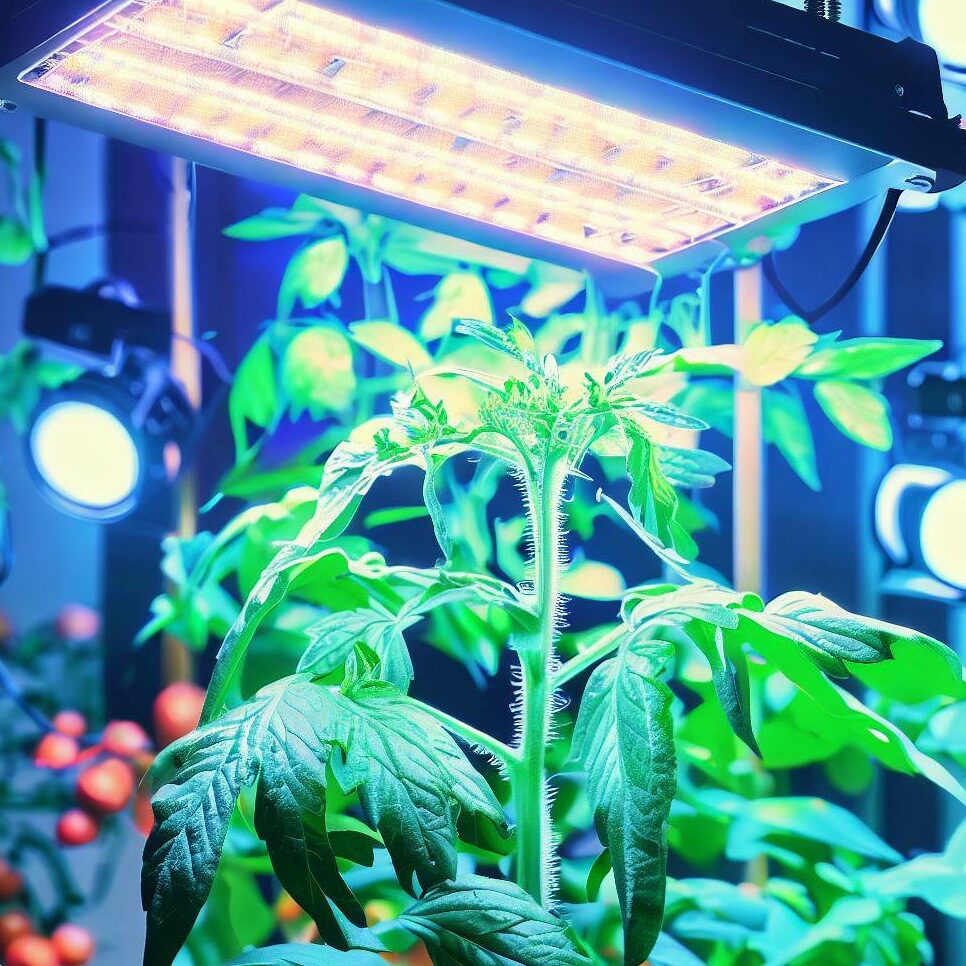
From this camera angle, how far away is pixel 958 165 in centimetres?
73

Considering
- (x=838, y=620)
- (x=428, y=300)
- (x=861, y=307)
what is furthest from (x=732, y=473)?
(x=838, y=620)

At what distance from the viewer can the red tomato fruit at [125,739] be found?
1034 millimetres

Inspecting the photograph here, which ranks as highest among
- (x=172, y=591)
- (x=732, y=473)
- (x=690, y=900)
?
(x=732, y=473)

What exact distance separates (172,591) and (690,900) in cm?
68

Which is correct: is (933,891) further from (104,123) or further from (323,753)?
(104,123)

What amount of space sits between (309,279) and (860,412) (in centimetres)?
67

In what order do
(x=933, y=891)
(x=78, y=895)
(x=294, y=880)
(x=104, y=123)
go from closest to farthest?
(x=294, y=880) < (x=104, y=123) < (x=78, y=895) < (x=933, y=891)

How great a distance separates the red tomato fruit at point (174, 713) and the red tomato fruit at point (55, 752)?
8 cm

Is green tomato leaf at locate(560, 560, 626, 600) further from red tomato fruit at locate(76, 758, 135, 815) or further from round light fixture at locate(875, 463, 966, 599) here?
red tomato fruit at locate(76, 758, 135, 815)

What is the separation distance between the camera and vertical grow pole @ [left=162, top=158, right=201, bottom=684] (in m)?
1.08

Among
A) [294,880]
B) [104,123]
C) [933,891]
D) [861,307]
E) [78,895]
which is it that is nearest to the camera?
[294,880]

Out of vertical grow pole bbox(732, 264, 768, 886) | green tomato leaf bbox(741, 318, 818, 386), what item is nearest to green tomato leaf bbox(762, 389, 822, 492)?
vertical grow pole bbox(732, 264, 768, 886)

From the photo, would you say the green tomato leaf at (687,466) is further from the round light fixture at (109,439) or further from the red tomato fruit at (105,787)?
the red tomato fruit at (105,787)

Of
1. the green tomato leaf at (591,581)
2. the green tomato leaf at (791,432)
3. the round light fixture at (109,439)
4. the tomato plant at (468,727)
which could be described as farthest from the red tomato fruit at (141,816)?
the green tomato leaf at (791,432)
